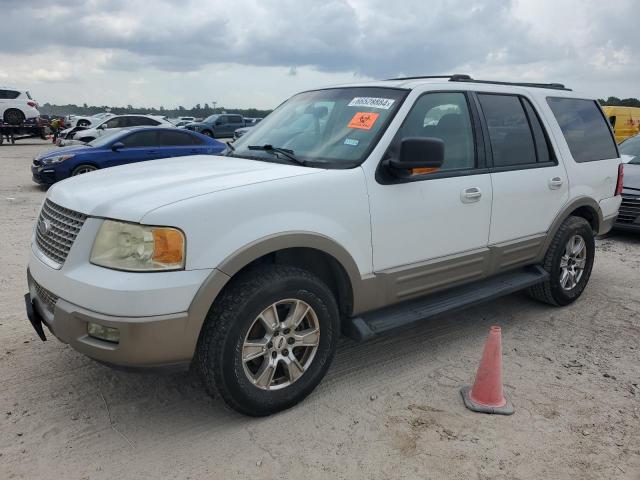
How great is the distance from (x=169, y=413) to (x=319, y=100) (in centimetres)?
Result: 247

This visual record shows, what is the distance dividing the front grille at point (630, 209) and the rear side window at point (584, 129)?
287 centimetres

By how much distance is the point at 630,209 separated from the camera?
780cm

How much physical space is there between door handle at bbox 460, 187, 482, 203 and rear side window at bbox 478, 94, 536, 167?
36 centimetres

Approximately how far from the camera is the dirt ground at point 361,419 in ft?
9.00

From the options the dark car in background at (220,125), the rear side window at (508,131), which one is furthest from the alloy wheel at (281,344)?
the dark car in background at (220,125)

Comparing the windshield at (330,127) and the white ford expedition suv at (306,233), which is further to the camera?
the windshield at (330,127)

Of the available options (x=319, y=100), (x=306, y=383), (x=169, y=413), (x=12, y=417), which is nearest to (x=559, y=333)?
(x=306, y=383)

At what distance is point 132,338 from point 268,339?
77 centimetres

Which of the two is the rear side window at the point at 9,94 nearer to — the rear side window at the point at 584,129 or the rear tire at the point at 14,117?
the rear tire at the point at 14,117

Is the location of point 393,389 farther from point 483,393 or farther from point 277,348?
point 277,348

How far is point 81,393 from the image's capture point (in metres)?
3.36

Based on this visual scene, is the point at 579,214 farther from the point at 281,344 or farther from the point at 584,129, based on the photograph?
the point at 281,344

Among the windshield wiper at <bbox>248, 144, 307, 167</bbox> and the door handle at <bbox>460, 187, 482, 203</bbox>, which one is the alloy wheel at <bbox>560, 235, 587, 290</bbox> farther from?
the windshield wiper at <bbox>248, 144, 307, 167</bbox>

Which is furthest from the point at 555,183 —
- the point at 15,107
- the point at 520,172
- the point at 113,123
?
the point at 15,107
